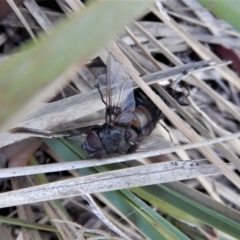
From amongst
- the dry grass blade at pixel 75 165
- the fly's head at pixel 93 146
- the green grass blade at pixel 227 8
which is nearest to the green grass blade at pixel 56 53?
the green grass blade at pixel 227 8

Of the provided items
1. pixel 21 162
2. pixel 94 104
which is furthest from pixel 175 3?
pixel 21 162

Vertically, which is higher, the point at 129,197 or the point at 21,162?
the point at 21,162

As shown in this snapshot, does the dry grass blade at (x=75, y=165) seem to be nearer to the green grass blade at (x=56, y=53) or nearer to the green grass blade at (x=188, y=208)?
the green grass blade at (x=188, y=208)

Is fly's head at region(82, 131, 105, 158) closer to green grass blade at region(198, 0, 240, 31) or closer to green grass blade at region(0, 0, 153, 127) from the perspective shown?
green grass blade at region(198, 0, 240, 31)

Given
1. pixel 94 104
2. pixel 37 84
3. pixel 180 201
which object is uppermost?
pixel 37 84

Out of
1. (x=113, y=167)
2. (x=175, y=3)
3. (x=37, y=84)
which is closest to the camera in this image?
(x=37, y=84)

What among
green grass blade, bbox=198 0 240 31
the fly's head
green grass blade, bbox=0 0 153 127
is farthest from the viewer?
the fly's head

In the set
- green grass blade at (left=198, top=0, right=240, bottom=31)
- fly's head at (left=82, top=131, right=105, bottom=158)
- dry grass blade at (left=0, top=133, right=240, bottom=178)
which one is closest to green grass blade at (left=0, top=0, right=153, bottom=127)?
green grass blade at (left=198, top=0, right=240, bottom=31)

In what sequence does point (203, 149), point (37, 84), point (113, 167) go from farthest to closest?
point (113, 167) < point (203, 149) < point (37, 84)

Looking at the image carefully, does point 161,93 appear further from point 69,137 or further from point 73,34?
point 73,34
